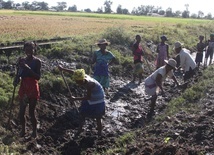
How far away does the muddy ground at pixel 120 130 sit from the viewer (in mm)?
6617

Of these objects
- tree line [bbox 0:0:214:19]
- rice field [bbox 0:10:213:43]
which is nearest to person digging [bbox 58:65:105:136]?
rice field [bbox 0:10:213:43]

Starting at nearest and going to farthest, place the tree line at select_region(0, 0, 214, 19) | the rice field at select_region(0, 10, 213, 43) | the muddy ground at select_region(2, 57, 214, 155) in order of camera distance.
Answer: the muddy ground at select_region(2, 57, 214, 155) → the rice field at select_region(0, 10, 213, 43) → the tree line at select_region(0, 0, 214, 19)

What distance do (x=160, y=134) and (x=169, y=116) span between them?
1346 mm

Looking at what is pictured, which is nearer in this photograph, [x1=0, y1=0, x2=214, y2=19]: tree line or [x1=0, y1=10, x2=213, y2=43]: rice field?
[x1=0, y1=10, x2=213, y2=43]: rice field

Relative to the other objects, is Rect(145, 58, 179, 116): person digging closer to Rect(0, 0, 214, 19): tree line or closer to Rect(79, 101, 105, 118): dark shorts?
Rect(79, 101, 105, 118): dark shorts

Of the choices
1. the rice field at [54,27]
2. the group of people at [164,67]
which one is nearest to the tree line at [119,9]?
the rice field at [54,27]

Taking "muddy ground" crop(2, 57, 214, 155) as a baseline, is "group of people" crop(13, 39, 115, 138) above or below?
above

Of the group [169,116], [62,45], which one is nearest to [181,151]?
[169,116]

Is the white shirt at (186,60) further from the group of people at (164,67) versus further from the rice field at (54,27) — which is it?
the rice field at (54,27)

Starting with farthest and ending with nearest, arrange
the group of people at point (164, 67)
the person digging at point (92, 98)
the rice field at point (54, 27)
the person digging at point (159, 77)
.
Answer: the rice field at point (54, 27), the group of people at point (164, 67), the person digging at point (159, 77), the person digging at point (92, 98)

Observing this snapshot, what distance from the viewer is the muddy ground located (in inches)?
261

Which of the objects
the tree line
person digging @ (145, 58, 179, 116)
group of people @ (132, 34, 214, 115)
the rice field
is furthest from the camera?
the tree line

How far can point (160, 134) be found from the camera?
7230mm

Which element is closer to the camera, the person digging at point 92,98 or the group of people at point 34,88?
the group of people at point 34,88
